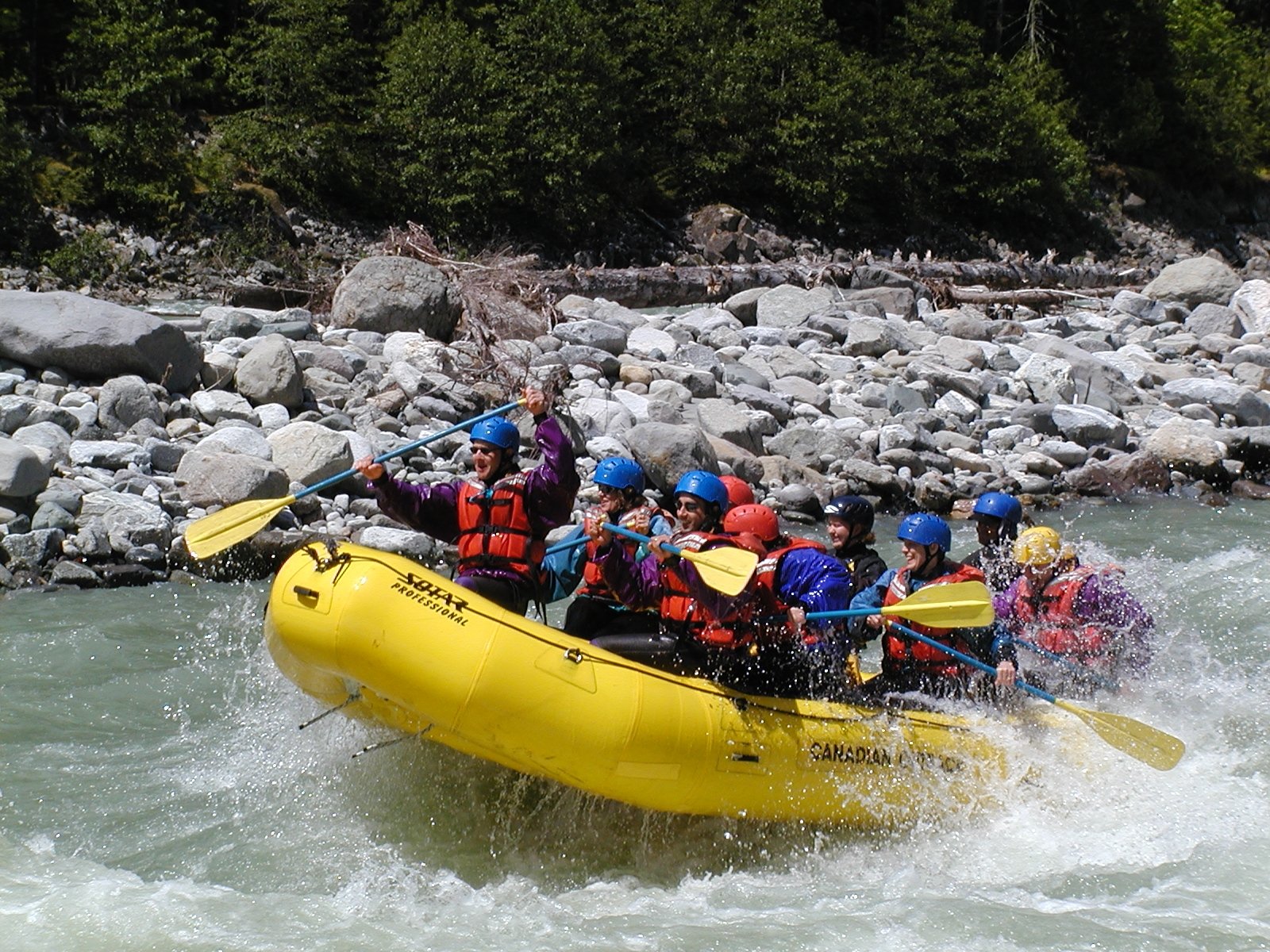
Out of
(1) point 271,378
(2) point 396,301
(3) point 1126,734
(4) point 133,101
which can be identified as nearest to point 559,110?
(4) point 133,101

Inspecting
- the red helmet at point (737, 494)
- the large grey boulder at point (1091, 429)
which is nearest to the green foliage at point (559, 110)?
the large grey boulder at point (1091, 429)

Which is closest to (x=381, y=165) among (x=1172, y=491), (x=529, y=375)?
(x=529, y=375)

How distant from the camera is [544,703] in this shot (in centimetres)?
401

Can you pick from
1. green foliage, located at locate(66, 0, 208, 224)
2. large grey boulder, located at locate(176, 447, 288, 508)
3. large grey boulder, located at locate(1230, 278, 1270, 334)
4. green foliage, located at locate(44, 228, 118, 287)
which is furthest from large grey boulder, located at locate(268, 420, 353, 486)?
large grey boulder, located at locate(1230, 278, 1270, 334)

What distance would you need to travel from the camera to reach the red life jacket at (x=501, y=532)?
4.90m

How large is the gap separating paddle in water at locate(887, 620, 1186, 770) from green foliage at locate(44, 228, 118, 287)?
14.2m

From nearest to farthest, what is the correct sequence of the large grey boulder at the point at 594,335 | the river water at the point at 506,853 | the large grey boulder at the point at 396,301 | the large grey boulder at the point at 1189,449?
the river water at the point at 506,853 < the large grey boulder at the point at 1189,449 < the large grey boulder at the point at 396,301 < the large grey boulder at the point at 594,335

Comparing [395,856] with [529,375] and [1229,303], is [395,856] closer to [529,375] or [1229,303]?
[529,375]

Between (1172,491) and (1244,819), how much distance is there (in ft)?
21.6

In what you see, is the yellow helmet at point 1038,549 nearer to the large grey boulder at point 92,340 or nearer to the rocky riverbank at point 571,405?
the rocky riverbank at point 571,405

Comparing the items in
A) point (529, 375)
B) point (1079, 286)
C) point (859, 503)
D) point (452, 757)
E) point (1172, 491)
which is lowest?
point (1079, 286)

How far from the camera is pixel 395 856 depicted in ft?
14.2

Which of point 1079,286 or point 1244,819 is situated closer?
point 1244,819

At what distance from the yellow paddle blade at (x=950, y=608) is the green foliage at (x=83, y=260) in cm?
1419
